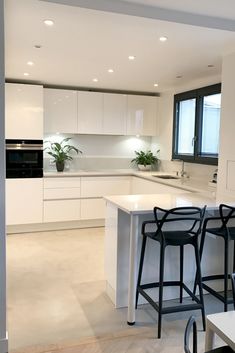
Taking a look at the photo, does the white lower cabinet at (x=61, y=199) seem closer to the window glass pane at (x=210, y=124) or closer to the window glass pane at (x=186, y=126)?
the window glass pane at (x=186, y=126)

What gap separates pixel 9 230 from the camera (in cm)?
538

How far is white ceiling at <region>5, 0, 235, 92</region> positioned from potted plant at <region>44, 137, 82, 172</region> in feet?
→ 4.11

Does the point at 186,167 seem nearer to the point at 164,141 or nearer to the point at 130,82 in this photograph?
the point at 164,141

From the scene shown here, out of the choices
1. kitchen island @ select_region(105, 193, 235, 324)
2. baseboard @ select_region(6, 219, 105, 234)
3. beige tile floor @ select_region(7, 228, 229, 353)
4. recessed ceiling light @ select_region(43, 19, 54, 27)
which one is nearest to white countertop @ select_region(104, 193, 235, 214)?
kitchen island @ select_region(105, 193, 235, 324)

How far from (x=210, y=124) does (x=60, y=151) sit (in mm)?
2573

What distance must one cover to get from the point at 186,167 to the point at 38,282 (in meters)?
3.17

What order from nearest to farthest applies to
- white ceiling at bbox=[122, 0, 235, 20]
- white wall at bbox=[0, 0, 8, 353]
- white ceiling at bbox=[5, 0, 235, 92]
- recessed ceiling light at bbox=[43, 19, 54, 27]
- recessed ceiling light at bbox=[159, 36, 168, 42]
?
1. white wall at bbox=[0, 0, 8, 353]
2. white ceiling at bbox=[122, 0, 235, 20]
3. white ceiling at bbox=[5, 0, 235, 92]
4. recessed ceiling light at bbox=[43, 19, 54, 27]
5. recessed ceiling light at bbox=[159, 36, 168, 42]

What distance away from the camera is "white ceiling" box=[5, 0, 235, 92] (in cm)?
273

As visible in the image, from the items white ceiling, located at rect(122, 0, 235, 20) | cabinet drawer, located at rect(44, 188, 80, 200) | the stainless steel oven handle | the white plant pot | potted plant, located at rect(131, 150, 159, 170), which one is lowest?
cabinet drawer, located at rect(44, 188, 80, 200)

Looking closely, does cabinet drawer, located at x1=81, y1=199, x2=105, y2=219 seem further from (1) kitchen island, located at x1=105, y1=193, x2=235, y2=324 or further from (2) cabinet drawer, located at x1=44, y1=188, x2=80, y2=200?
(1) kitchen island, located at x1=105, y1=193, x2=235, y2=324

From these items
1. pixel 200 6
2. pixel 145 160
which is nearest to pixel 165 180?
pixel 145 160

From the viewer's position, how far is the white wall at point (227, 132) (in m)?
3.45

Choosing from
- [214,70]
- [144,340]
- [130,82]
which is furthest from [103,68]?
[144,340]

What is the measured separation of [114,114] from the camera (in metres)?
6.00
